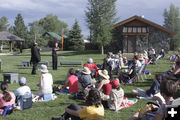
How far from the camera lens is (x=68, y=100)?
24.7ft

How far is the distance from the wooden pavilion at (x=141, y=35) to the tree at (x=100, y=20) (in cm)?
181

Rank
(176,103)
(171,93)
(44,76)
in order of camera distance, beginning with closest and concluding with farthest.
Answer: (176,103) → (171,93) → (44,76)

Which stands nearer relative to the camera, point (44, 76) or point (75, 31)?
point (44, 76)

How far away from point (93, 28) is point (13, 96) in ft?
100

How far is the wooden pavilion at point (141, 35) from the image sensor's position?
34.2 metres

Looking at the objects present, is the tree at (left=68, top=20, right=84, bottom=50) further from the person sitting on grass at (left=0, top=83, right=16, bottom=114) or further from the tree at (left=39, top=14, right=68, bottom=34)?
the tree at (left=39, top=14, right=68, bottom=34)

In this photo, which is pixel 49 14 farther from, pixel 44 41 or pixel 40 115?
pixel 40 115

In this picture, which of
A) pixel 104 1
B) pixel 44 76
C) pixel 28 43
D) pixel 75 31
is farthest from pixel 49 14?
pixel 44 76

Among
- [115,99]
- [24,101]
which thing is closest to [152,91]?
[115,99]

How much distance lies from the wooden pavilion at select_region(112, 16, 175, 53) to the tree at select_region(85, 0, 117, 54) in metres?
1.81

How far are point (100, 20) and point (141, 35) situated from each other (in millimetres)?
6989

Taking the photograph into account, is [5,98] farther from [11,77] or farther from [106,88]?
[11,77]

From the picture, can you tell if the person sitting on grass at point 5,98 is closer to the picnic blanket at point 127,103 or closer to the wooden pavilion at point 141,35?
the picnic blanket at point 127,103

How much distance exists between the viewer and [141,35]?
34562 mm
